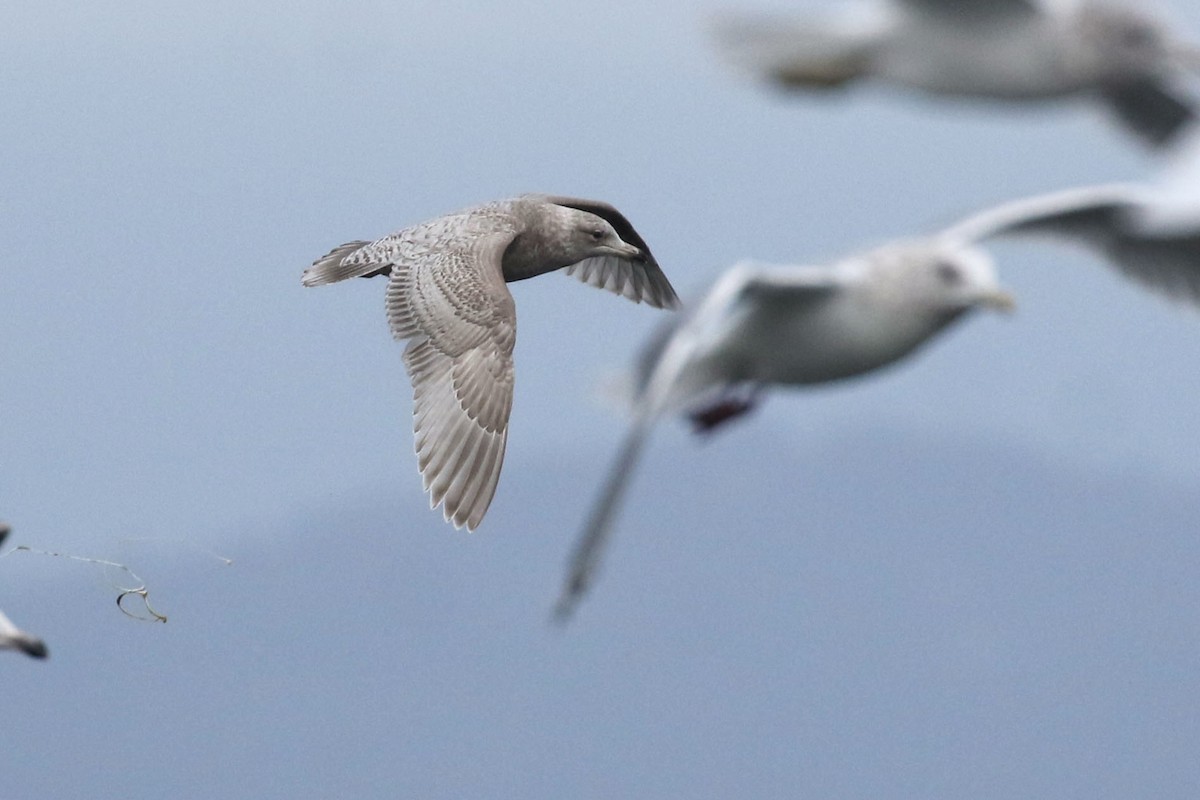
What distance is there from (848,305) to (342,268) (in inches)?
132

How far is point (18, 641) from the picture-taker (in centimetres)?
855

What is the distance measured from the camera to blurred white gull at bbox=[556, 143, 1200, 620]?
7598mm

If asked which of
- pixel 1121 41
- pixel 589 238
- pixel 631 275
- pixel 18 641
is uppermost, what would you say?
pixel 1121 41

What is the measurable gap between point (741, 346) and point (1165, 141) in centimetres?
169

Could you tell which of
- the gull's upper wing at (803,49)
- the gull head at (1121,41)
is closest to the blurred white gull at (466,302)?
the gull's upper wing at (803,49)

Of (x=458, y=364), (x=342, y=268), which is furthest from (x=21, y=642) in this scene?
(x=342, y=268)

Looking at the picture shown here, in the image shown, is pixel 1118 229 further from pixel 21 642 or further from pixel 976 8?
pixel 21 642

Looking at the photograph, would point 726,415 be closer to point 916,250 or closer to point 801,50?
point 916,250

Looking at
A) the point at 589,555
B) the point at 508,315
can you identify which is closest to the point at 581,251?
the point at 508,315

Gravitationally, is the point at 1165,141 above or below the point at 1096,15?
below

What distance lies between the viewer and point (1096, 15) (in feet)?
22.5

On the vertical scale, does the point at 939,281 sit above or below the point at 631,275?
above

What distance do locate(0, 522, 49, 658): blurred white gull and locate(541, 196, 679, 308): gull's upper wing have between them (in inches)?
148

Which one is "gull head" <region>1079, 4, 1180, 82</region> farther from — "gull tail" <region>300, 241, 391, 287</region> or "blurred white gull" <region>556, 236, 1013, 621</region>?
"gull tail" <region>300, 241, 391, 287</region>
